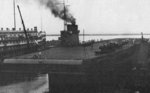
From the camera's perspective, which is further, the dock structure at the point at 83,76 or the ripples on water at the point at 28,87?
the ripples on water at the point at 28,87

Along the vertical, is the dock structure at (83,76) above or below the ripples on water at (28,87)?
above

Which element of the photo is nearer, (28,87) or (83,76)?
(83,76)

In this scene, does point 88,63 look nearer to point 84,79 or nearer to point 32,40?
point 84,79

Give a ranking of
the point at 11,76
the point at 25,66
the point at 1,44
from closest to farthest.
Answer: the point at 25,66 → the point at 11,76 → the point at 1,44

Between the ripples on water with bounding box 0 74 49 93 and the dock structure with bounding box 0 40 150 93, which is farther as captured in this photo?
the ripples on water with bounding box 0 74 49 93

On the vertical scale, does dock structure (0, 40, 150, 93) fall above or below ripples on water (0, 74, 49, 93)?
above

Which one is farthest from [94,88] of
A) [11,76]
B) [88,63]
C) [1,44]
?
[1,44]

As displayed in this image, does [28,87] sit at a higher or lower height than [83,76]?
lower

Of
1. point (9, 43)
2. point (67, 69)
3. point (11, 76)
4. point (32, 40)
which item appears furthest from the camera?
point (32, 40)
